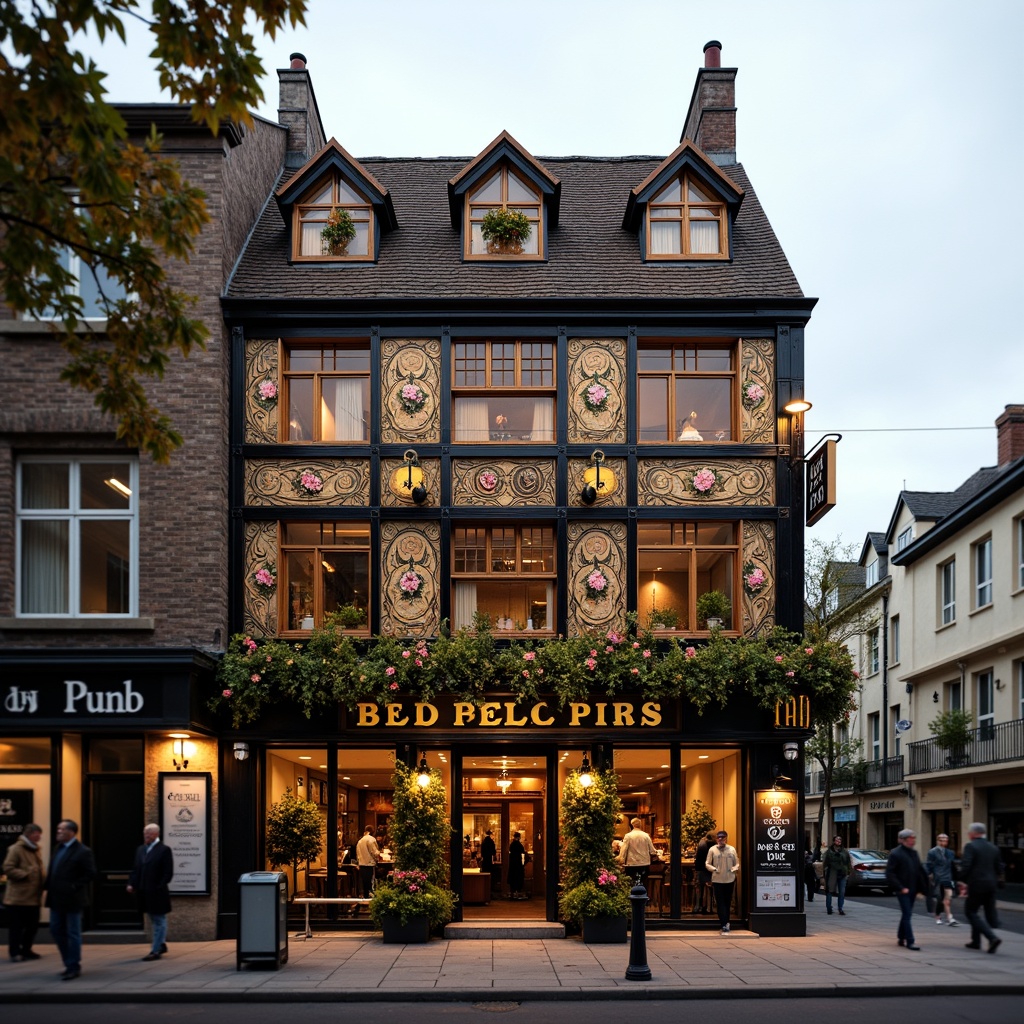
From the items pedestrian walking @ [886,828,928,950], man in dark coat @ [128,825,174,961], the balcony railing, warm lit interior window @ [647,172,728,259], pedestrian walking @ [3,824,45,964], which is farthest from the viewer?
the balcony railing

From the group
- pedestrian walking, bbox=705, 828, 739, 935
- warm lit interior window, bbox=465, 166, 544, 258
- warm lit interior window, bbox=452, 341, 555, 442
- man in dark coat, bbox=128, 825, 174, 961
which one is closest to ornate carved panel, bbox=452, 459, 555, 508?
warm lit interior window, bbox=452, 341, 555, 442

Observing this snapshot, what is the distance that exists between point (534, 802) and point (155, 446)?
1023 cm

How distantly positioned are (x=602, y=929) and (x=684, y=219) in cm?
1155

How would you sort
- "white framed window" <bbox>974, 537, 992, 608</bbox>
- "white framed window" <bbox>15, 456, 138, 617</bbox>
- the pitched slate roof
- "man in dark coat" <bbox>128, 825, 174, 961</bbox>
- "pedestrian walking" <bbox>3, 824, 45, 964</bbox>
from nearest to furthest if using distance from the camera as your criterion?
"pedestrian walking" <bbox>3, 824, 45, 964</bbox>
"man in dark coat" <bbox>128, 825, 174, 961</bbox>
"white framed window" <bbox>15, 456, 138, 617</bbox>
the pitched slate roof
"white framed window" <bbox>974, 537, 992, 608</bbox>

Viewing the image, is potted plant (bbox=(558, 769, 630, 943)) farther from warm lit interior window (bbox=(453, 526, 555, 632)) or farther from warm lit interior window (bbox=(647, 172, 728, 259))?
warm lit interior window (bbox=(647, 172, 728, 259))

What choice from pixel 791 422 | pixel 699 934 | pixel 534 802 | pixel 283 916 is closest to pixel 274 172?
pixel 791 422

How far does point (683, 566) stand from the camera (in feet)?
60.7

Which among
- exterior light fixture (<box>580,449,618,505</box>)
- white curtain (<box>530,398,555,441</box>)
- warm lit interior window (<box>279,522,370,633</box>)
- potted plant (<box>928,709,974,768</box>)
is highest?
white curtain (<box>530,398,555,441</box>)

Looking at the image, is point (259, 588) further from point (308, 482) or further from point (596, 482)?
point (596, 482)

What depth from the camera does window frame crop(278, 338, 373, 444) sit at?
18.7 metres

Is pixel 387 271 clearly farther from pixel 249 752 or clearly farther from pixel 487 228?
pixel 249 752

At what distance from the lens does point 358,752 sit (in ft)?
60.6

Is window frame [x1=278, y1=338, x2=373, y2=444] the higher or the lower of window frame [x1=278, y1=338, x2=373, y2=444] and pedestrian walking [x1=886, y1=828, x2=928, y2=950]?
the higher

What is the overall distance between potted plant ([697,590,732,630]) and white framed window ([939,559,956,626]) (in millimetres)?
18394
